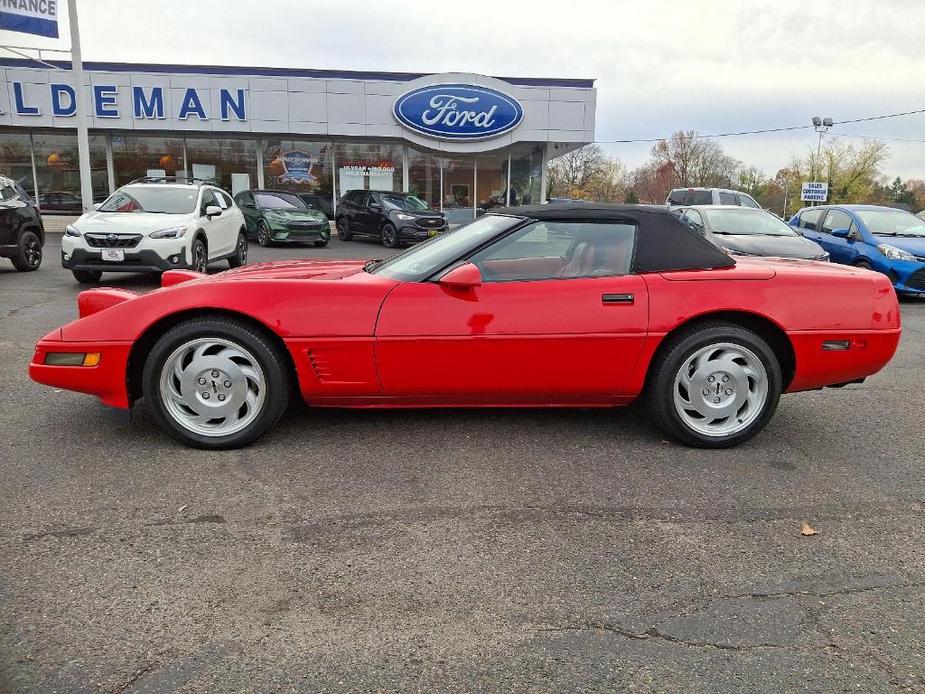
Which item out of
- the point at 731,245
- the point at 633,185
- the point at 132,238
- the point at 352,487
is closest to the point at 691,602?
the point at 352,487

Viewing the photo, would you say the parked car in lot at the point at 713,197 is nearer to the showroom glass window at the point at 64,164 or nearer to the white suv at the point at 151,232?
the white suv at the point at 151,232

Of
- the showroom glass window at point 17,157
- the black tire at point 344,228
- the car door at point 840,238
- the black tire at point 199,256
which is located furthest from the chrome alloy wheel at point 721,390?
the showroom glass window at point 17,157

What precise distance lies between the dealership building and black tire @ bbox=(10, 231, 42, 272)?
12.1 metres

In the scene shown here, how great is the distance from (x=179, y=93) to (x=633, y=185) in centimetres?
6587

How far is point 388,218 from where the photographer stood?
18391 mm

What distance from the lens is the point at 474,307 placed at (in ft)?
11.8

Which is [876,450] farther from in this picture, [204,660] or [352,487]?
[204,660]

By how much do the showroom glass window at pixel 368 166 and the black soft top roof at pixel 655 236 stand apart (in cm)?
2129

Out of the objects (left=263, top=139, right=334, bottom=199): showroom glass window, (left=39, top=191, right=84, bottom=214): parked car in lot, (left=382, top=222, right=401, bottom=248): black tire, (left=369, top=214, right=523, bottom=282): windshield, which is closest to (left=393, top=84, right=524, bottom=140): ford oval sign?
(left=263, top=139, right=334, bottom=199): showroom glass window

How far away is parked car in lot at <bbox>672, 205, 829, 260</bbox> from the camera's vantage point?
9.48m

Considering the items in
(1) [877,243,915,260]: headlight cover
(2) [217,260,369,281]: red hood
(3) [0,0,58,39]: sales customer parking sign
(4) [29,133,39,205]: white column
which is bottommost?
(1) [877,243,915,260]: headlight cover

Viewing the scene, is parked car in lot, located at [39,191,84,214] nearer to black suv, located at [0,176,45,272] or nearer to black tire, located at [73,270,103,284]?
black suv, located at [0,176,45,272]

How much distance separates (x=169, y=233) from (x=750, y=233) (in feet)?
26.5

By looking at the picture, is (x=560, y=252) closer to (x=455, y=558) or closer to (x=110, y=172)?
(x=455, y=558)
